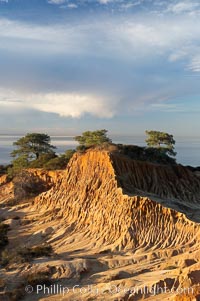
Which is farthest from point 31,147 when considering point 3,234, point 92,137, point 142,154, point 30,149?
point 3,234

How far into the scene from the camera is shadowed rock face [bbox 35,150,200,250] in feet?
75.6

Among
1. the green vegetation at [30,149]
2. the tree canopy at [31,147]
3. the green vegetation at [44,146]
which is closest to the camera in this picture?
the green vegetation at [44,146]

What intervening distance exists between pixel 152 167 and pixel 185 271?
1603cm

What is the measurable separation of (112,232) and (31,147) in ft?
114

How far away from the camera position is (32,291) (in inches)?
735

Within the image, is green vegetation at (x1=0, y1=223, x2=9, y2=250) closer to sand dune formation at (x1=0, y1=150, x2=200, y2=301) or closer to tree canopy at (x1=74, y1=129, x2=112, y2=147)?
sand dune formation at (x1=0, y1=150, x2=200, y2=301)

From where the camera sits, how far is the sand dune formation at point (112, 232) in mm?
17422

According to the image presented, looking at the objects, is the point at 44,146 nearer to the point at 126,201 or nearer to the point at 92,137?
the point at 92,137

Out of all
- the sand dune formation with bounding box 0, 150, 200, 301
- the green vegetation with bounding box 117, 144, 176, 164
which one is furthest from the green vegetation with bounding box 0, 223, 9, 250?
the green vegetation with bounding box 117, 144, 176, 164

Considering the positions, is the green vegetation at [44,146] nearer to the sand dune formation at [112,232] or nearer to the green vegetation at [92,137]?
the green vegetation at [92,137]

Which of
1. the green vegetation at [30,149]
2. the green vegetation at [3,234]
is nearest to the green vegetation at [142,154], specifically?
the green vegetation at [3,234]

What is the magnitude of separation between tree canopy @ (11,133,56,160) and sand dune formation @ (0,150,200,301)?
61.3 ft

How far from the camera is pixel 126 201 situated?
25219mm

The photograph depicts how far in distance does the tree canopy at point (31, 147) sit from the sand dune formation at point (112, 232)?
18681 mm
